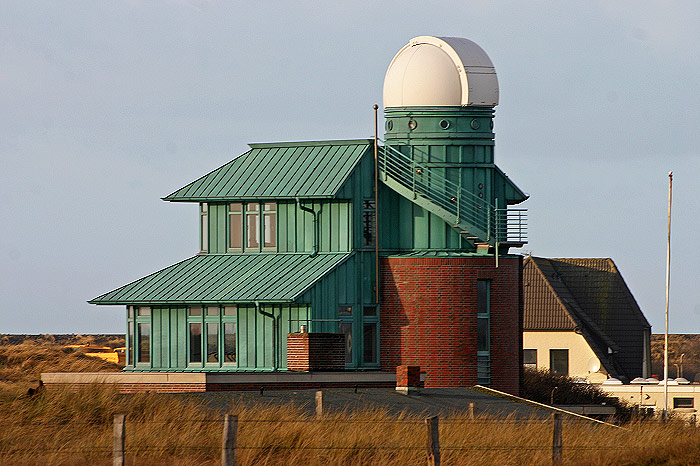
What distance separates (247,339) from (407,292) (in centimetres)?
513

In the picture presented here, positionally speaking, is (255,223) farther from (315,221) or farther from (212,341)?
(212,341)

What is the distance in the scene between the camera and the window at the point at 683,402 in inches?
2450

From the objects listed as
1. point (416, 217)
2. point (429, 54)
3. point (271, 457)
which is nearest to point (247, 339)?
point (416, 217)

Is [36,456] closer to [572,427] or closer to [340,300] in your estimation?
[572,427]

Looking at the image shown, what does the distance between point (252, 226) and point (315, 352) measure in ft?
27.1

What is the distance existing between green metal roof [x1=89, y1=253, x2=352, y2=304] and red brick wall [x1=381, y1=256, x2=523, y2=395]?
204 cm

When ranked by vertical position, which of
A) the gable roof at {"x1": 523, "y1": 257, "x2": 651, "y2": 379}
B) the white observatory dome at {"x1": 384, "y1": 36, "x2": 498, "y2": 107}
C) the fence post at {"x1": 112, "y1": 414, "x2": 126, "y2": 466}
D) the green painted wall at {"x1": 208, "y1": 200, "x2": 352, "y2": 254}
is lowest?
the gable roof at {"x1": 523, "y1": 257, "x2": 651, "y2": 379}

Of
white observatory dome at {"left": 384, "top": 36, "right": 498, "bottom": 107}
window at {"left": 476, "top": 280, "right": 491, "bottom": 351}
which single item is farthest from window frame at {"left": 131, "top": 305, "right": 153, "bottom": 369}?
white observatory dome at {"left": 384, "top": 36, "right": 498, "bottom": 107}

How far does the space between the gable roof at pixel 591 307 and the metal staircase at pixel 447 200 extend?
23623 mm

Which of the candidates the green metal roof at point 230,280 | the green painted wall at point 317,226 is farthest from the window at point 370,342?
the green painted wall at point 317,226

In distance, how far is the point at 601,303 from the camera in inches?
3078

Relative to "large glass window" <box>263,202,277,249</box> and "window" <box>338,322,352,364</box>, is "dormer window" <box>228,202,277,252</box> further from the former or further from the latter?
"window" <box>338,322,352,364</box>

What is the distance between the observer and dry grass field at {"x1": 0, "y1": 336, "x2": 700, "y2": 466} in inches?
1024

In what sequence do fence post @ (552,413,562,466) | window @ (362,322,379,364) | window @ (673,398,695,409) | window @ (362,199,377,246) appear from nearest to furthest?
fence post @ (552,413,562,466)
window @ (362,322,379,364)
window @ (362,199,377,246)
window @ (673,398,695,409)
